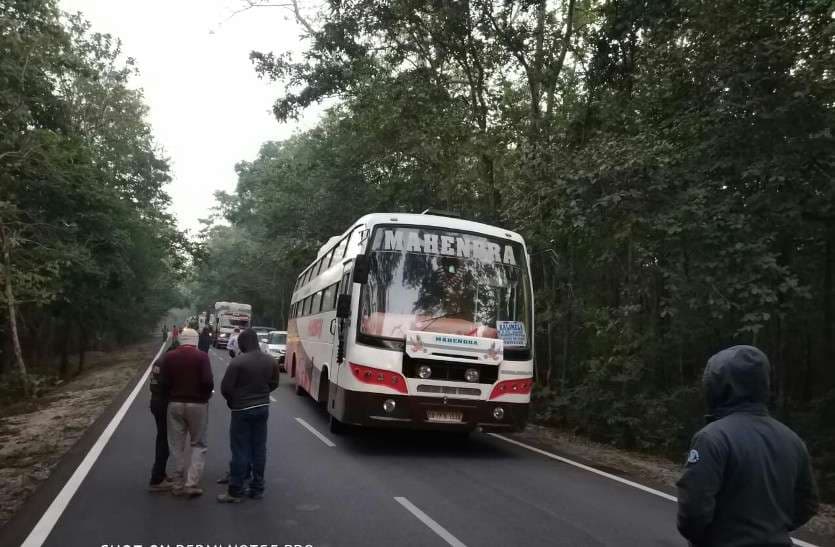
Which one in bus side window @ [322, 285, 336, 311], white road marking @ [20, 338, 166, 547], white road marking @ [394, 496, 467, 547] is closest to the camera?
white road marking @ [20, 338, 166, 547]

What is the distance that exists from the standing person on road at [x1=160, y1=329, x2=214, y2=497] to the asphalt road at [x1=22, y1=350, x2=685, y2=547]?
295mm

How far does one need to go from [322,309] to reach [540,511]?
8144 millimetres

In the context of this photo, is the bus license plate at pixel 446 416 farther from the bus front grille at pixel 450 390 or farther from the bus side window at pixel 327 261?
the bus side window at pixel 327 261

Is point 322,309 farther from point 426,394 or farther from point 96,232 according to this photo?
point 96,232

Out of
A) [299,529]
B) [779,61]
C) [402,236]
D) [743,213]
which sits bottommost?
[299,529]

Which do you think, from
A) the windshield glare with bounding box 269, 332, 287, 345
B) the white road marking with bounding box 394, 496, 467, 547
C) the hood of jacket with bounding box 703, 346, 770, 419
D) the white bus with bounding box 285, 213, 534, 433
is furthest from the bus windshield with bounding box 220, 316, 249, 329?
the hood of jacket with bounding box 703, 346, 770, 419

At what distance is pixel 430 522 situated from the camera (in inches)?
256

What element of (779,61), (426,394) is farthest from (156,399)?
(779,61)

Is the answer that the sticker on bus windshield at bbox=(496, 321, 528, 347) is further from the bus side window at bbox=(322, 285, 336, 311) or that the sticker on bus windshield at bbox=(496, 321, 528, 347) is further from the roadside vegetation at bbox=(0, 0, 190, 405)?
the roadside vegetation at bbox=(0, 0, 190, 405)

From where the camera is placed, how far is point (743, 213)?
10656 millimetres

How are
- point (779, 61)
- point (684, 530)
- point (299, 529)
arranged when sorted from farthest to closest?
1. point (779, 61)
2. point (299, 529)
3. point (684, 530)

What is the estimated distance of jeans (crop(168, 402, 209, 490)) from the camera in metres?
7.18

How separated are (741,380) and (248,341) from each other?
18.6 ft

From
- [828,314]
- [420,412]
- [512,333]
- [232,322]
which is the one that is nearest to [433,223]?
[512,333]
